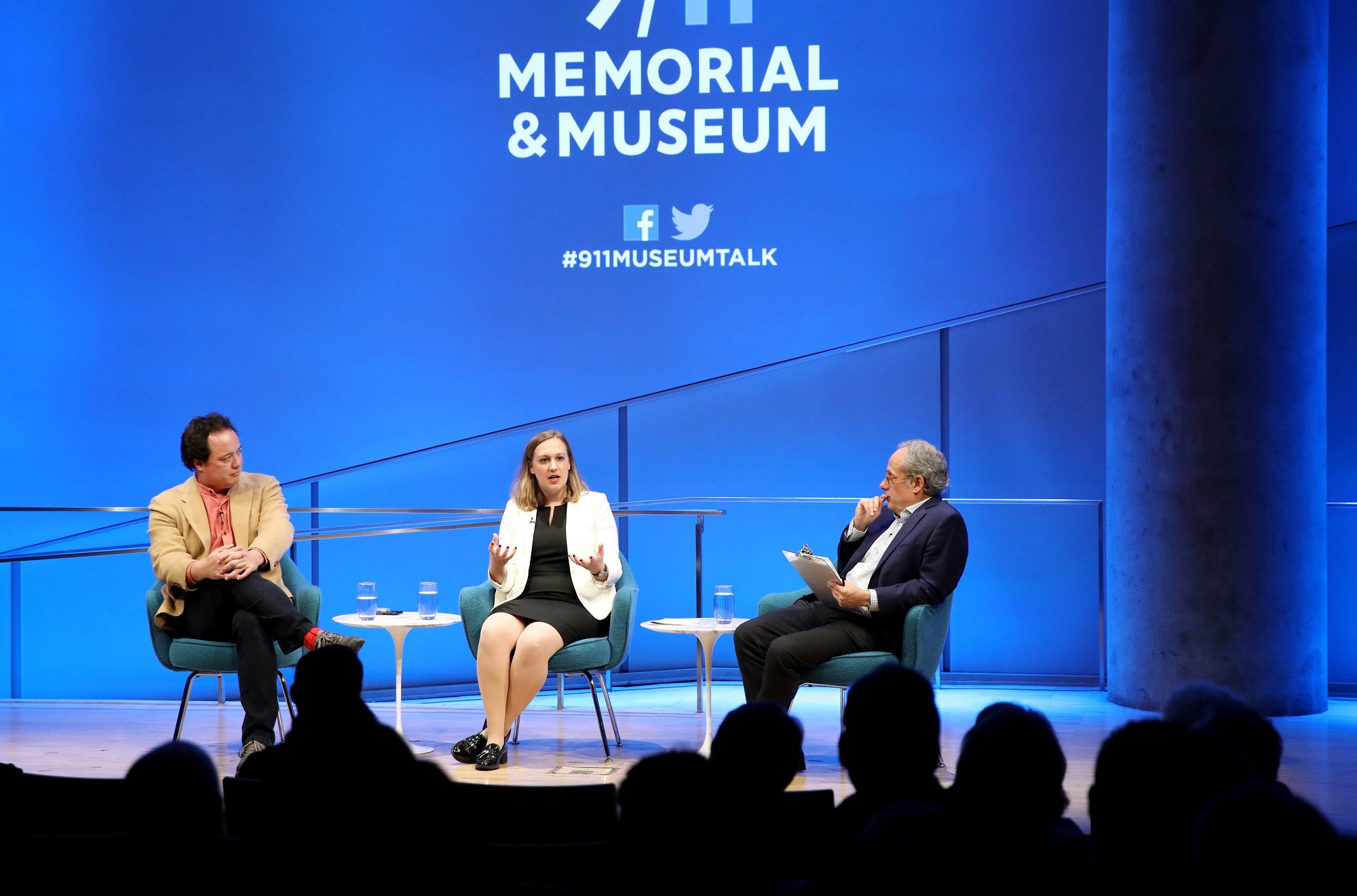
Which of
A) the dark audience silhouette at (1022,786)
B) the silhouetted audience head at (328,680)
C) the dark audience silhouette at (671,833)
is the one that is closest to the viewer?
the dark audience silhouette at (671,833)

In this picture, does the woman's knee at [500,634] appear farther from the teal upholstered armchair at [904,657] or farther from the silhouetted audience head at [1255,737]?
the silhouetted audience head at [1255,737]

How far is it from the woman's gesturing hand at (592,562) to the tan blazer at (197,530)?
105 centimetres

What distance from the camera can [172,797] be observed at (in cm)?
153

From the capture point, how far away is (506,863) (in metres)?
1.72

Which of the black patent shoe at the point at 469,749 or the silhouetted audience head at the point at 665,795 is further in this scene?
the black patent shoe at the point at 469,749

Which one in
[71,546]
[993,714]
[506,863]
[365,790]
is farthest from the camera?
Answer: [71,546]

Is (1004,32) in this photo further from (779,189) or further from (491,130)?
(491,130)

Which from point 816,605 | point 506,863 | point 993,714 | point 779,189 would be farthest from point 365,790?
point 779,189

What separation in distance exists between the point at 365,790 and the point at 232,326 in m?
5.71

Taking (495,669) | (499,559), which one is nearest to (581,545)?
(499,559)

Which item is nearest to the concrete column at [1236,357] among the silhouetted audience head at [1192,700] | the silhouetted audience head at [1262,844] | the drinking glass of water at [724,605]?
the drinking glass of water at [724,605]

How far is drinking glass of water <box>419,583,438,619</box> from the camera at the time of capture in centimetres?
471

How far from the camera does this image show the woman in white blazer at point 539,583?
438 cm

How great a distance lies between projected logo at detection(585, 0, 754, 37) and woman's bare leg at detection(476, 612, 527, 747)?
349 cm
